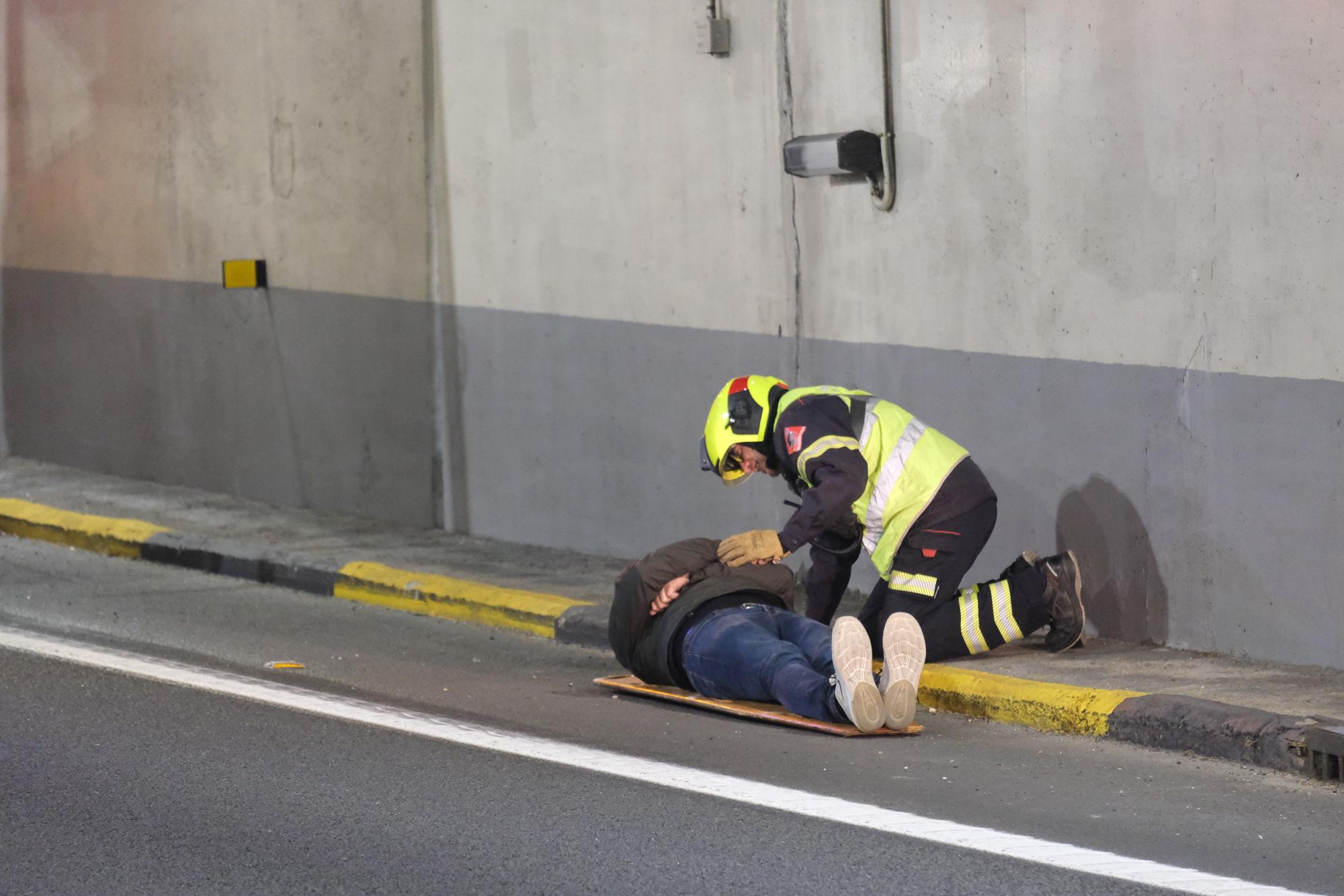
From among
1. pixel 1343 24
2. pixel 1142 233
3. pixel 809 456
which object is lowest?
pixel 809 456

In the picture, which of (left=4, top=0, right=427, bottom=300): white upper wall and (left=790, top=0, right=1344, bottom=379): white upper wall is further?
(left=4, top=0, right=427, bottom=300): white upper wall

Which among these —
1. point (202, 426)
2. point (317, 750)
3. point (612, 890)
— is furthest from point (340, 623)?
point (612, 890)

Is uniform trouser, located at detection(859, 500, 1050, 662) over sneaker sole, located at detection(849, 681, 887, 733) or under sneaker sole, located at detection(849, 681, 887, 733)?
over

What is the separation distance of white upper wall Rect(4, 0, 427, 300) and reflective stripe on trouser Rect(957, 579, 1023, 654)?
16.2 ft

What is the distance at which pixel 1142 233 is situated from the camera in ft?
25.0

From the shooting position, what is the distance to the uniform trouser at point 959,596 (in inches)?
297

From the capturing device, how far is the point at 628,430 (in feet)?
33.8

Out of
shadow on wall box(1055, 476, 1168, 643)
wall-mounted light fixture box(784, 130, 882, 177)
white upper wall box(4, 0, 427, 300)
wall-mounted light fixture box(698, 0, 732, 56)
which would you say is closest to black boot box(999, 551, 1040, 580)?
shadow on wall box(1055, 476, 1168, 643)

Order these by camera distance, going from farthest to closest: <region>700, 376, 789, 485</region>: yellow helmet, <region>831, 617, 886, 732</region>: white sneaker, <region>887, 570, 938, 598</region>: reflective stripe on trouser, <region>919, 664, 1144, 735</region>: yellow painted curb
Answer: <region>887, 570, 938, 598</region>: reflective stripe on trouser
<region>700, 376, 789, 485</region>: yellow helmet
<region>919, 664, 1144, 735</region>: yellow painted curb
<region>831, 617, 886, 732</region>: white sneaker

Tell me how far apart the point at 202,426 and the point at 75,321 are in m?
1.48

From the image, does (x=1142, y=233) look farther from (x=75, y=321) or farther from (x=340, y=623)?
(x=75, y=321)

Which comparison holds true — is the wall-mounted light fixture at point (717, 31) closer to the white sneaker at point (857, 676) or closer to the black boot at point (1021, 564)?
the black boot at point (1021, 564)

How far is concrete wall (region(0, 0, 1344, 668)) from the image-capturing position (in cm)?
729

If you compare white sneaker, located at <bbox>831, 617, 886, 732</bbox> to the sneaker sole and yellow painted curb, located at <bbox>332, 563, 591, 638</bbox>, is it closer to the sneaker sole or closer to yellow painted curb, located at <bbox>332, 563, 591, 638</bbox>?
the sneaker sole
